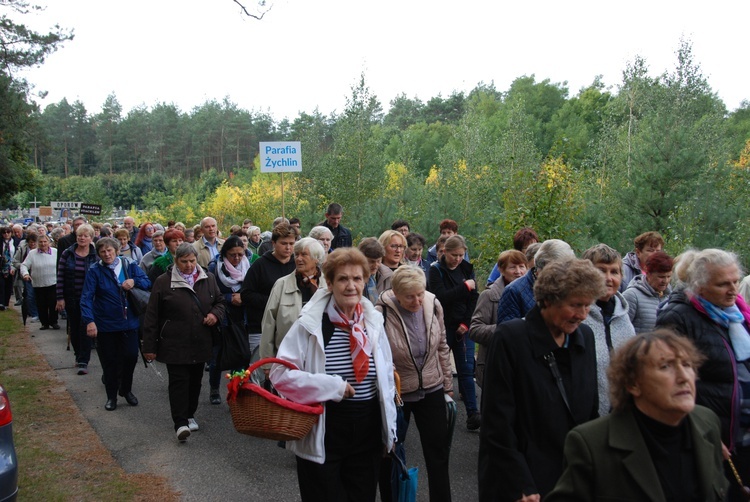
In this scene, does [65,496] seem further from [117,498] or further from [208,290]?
[208,290]

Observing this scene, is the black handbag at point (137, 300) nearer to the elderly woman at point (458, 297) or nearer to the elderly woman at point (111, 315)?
the elderly woman at point (111, 315)

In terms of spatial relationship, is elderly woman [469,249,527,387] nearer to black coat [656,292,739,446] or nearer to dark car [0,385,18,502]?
black coat [656,292,739,446]

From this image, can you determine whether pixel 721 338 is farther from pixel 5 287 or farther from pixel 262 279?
pixel 5 287

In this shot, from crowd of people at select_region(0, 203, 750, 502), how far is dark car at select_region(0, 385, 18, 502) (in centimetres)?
185

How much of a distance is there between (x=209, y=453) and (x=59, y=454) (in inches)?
56.6

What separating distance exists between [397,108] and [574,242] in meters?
92.2

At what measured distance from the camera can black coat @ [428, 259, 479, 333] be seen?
678 centimetres

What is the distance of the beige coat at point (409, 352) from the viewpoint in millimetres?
4617

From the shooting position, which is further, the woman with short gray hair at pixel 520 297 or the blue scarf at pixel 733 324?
the woman with short gray hair at pixel 520 297

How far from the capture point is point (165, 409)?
7824mm

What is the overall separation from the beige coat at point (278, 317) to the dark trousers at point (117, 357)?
337 centimetres

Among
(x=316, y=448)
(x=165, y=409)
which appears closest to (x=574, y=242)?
(x=165, y=409)

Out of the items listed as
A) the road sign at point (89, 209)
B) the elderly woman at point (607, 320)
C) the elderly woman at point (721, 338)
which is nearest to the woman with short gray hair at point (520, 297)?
the elderly woman at point (607, 320)

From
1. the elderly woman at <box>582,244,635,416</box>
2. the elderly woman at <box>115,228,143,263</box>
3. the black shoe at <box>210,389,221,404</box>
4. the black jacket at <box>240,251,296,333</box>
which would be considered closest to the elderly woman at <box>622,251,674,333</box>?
the elderly woman at <box>582,244,635,416</box>
